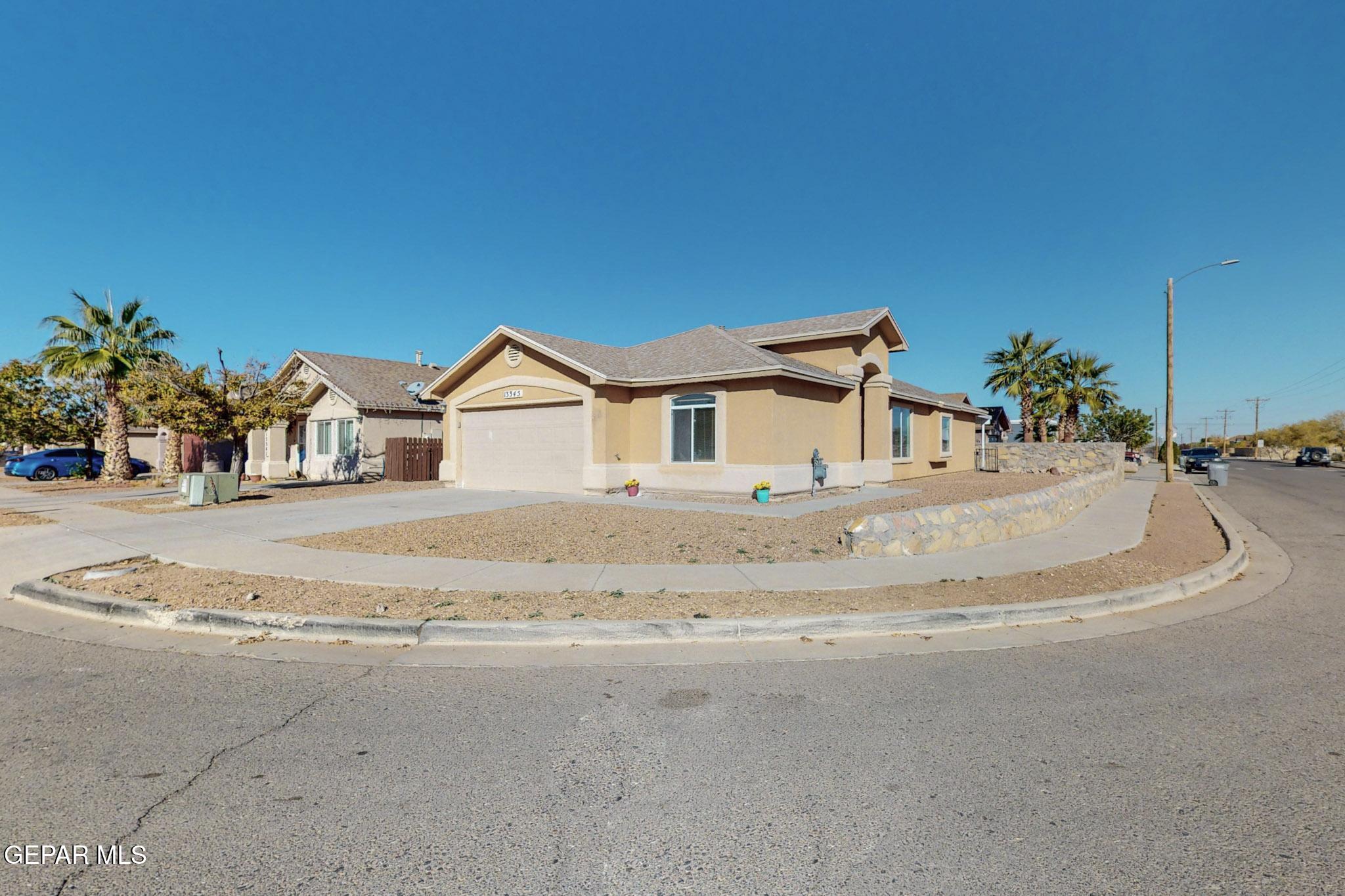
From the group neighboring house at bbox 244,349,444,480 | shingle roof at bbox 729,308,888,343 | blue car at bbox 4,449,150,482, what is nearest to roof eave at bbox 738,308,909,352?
shingle roof at bbox 729,308,888,343

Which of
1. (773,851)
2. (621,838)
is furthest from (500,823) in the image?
(773,851)

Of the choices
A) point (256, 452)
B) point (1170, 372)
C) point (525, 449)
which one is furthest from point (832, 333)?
point (256, 452)

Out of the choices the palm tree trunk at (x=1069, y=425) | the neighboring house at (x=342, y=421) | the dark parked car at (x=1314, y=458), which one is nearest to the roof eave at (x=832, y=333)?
the neighboring house at (x=342, y=421)

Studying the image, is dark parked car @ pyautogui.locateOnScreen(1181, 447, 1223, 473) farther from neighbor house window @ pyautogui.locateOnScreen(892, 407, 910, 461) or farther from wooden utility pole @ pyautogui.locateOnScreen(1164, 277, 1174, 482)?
neighbor house window @ pyautogui.locateOnScreen(892, 407, 910, 461)

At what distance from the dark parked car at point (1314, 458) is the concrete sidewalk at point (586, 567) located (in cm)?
5499

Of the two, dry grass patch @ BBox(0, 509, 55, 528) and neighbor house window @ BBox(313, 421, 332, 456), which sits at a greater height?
neighbor house window @ BBox(313, 421, 332, 456)

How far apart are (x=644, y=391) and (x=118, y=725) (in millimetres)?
14778

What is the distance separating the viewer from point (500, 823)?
2.92 m

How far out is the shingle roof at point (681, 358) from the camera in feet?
53.8

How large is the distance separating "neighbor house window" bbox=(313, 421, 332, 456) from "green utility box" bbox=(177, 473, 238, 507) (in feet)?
32.8

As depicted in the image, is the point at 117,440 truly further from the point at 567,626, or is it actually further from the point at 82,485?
the point at 567,626

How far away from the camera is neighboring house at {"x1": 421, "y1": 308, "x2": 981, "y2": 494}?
16.3m

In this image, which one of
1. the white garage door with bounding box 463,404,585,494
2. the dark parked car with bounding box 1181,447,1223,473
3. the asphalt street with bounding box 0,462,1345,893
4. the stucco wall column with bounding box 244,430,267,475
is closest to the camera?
the asphalt street with bounding box 0,462,1345,893

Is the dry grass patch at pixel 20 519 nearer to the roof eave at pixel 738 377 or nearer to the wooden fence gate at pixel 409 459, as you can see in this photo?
the wooden fence gate at pixel 409 459
